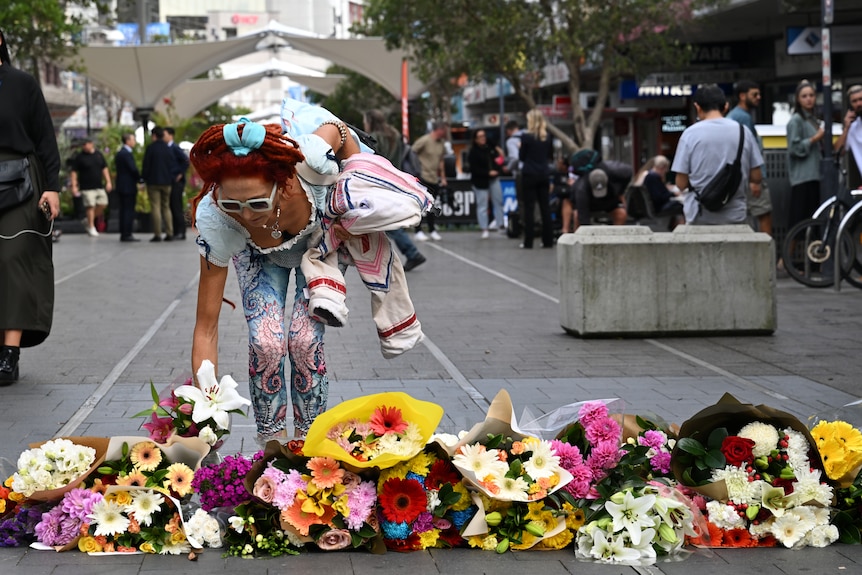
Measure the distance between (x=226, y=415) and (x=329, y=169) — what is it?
97cm

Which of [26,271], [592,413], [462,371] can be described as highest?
[26,271]

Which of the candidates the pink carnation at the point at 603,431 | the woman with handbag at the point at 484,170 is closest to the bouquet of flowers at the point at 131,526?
the pink carnation at the point at 603,431

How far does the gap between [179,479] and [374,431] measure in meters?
0.66

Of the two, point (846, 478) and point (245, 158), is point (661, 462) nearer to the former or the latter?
point (846, 478)

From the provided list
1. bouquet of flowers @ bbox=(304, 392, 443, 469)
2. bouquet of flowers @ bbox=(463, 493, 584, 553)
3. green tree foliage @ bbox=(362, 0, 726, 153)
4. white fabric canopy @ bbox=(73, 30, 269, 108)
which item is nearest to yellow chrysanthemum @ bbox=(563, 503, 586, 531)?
bouquet of flowers @ bbox=(463, 493, 584, 553)

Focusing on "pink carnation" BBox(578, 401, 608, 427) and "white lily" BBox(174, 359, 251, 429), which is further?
"pink carnation" BBox(578, 401, 608, 427)

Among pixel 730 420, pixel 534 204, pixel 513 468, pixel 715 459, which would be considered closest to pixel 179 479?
pixel 513 468

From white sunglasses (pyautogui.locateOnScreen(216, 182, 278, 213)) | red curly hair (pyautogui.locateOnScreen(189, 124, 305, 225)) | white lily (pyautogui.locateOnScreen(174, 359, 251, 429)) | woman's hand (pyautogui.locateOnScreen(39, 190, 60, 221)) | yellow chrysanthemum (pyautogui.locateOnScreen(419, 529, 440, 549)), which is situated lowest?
yellow chrysanthemum (pyautogui.locateOnScreen(419, 529, 440, 549))

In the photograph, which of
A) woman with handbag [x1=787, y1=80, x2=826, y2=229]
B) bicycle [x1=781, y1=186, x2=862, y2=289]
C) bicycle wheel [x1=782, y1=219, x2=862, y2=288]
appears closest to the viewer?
bicycle [x1=781, y1=186, x2=862, y2=289]

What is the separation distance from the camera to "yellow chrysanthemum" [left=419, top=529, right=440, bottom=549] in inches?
176

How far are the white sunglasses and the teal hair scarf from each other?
0.55ft

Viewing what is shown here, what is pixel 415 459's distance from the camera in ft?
14.9

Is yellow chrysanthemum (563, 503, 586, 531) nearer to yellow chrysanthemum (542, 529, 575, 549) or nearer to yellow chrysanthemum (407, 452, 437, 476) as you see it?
yellow chrysanthemum (542, 529, 575, 549)

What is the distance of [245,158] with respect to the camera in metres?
4.74
